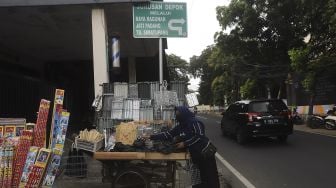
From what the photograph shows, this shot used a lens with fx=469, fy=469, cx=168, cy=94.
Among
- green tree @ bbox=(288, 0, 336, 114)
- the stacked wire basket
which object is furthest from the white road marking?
green tree @ bbox=(288, 0, 336, 114)

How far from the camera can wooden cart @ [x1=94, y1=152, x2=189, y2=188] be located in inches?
297

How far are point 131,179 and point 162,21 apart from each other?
344 cm

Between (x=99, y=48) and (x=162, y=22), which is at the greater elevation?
(x=162, y=22)

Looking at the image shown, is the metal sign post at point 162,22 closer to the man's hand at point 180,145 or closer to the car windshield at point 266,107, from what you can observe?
the man's hand at point 180,145

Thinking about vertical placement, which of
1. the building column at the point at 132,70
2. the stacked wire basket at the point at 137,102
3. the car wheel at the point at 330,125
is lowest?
the car wheel at the point at 330,125

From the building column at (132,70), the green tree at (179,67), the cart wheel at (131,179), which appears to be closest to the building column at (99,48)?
the cart wheel at (131,179)

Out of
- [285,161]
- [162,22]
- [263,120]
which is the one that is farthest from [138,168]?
[263,120]

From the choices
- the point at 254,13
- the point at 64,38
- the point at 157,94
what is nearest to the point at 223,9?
the point at 254,13

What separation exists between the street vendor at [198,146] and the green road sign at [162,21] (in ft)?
8.68

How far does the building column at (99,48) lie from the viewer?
11336 millimetres

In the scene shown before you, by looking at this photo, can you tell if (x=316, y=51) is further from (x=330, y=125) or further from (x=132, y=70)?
(x=132, y=70)

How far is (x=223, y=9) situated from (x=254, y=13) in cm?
241

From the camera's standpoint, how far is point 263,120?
1631 cm

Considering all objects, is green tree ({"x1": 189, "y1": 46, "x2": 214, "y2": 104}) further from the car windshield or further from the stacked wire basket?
the stacked wire basket
